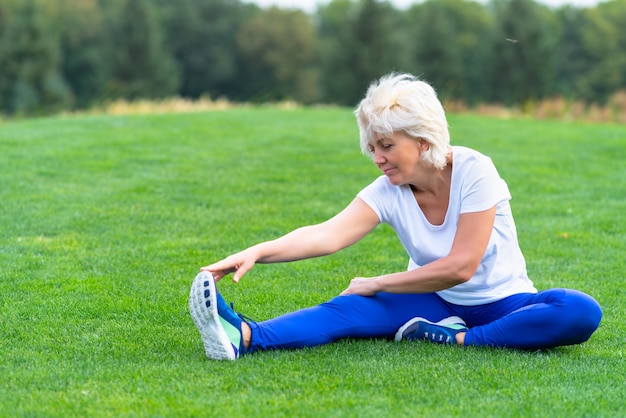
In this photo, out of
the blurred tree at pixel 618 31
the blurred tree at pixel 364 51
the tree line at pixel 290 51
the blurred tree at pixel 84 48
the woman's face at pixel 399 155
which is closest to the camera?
the woman's face at pixel 399 155

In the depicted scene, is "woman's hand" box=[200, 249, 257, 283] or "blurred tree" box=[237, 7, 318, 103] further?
"blurred tree" box=[237, 7, 318, 103]

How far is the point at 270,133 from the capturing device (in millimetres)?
11805

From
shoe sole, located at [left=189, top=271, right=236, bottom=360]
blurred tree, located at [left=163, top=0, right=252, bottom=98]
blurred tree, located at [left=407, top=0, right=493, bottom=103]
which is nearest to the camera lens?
shoe sole, located at [left=189, top=271, right=236, bottom=360]

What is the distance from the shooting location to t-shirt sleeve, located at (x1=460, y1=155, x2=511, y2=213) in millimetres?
3520

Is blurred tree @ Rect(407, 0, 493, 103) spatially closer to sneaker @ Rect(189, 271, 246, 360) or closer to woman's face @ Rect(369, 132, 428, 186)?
woman's face @ Rect(369, 132, 428, 186)

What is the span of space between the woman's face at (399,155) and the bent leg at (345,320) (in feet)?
1.92

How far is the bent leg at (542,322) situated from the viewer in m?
3.54

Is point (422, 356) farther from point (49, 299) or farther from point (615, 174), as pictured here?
point (615, 174)

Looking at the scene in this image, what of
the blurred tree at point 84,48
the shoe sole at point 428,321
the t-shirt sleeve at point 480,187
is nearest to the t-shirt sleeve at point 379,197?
the t-shirt sleeve at point 480,187

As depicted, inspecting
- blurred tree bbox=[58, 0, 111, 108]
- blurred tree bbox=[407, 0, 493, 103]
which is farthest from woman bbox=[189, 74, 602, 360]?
blurred tree bbox=[58, 0, 111, 108]

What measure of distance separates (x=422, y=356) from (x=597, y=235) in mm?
3450

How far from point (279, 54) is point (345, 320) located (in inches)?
2133

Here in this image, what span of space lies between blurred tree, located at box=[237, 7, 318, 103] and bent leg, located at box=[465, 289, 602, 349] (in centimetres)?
5233

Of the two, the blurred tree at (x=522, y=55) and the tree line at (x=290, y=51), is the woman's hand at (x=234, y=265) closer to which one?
the tree line at (x=290, y=51)
